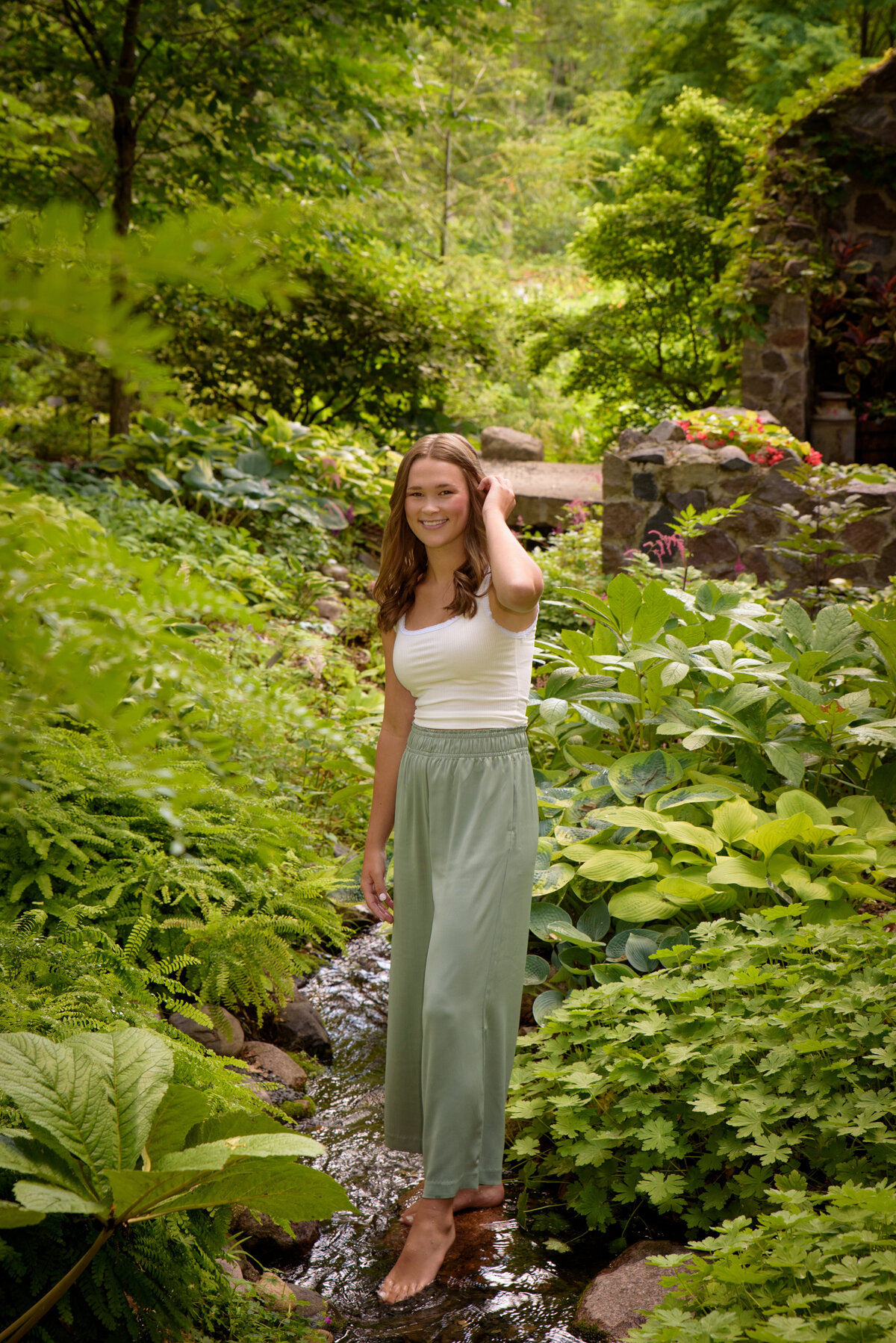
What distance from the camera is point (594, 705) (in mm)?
3779

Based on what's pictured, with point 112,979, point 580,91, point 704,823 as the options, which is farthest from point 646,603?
point 580,91

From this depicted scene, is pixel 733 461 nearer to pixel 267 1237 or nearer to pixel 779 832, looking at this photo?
pixel 779 832

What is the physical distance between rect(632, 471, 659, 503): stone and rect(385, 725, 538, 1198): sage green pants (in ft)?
14.5

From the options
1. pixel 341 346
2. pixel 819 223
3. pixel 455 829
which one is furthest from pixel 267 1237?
pixel 819 223

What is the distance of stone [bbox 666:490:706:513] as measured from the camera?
20.8 ft

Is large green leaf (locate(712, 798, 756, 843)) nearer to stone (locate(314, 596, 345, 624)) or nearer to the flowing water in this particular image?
the flowing water

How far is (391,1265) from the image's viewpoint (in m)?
2.28

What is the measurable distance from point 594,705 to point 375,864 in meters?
1.47

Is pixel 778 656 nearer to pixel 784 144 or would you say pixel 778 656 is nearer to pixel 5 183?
pixel 5 183

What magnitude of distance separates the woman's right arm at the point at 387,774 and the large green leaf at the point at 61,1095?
100 centimetres

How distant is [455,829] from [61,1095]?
97 centimetres

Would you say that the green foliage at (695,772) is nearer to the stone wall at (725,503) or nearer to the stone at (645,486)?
the stone wall at (725,503)

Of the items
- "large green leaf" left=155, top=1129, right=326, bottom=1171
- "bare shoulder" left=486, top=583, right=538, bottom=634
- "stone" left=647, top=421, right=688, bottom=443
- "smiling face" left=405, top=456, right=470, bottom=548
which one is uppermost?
"stone" left=647, top=421, right=688, bottom=443

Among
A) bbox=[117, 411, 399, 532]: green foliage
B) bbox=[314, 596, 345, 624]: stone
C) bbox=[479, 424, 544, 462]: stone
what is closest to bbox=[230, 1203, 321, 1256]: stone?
bbox=[314, 596, 345, 624]: stone
